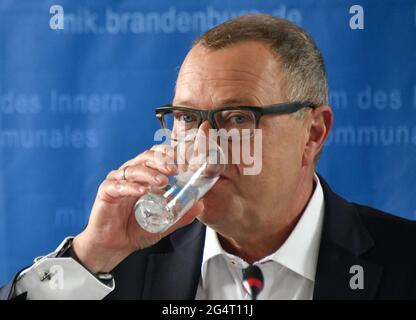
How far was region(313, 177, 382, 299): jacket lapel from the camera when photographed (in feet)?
5.35

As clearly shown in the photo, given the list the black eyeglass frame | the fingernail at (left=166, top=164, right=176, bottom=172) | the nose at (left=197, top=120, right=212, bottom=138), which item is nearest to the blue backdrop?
the black eyeglass frame

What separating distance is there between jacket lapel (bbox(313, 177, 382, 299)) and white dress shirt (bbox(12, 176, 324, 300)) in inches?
1.6

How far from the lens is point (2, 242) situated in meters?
2.27

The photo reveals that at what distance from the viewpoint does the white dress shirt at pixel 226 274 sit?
5.48ft

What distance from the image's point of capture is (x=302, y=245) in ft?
5.68

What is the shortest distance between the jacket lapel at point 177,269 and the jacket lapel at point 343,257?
336mm

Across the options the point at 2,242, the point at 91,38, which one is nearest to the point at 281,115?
the point at 91,38

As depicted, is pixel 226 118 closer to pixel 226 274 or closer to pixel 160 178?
pixel 160 178

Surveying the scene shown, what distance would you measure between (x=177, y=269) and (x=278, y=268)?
0.28m

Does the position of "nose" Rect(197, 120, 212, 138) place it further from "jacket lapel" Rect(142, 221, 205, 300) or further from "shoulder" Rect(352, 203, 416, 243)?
"shoulder" Rect(352, 203, 416, 243)

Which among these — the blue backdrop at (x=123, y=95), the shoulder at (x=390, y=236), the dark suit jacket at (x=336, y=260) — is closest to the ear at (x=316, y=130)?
the dark suit jacket at (x=336, y=260)

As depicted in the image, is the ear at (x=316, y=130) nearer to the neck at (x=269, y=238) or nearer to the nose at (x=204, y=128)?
the neck at (x=269, y=238)

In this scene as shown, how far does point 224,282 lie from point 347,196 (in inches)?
25.6

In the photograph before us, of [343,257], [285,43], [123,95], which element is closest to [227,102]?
[285,43]
